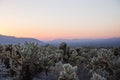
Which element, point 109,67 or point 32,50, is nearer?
point 32,50

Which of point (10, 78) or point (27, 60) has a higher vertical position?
point (27, 60)

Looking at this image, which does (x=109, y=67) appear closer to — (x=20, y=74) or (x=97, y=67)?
(x=97, y=67)

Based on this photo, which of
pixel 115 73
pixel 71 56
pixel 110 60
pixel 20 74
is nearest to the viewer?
pixel 20 74

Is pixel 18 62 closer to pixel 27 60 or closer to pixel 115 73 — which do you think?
pixel 27 60

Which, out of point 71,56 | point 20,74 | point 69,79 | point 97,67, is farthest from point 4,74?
point 71,56

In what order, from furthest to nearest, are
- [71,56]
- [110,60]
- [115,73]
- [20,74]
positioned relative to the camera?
1. [71,56]
2. [110,60]
3. [115,73]
4. [20,74]

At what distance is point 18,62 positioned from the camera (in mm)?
16562

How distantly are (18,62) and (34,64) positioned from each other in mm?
991

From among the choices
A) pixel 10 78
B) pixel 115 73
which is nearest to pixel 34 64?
pixel 10 78

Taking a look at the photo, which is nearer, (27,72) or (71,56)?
(27,72)

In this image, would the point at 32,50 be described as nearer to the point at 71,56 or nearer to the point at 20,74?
the point at 20,74

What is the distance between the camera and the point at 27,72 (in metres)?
16.2

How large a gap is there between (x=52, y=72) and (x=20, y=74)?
139 inches

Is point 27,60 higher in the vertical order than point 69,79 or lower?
higher
